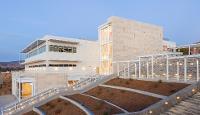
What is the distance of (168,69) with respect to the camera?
19.0m

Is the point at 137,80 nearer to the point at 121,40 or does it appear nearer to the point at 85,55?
the point at 121,40

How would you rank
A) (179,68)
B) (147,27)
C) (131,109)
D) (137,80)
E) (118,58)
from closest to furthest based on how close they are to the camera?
(131,109) < (179,68) < (137,80) < (118,58) < (147,27)

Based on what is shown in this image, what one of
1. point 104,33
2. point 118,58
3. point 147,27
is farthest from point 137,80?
point 147,27

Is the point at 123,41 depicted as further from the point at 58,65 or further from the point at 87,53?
the point at 58,65

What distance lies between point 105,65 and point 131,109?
1985cm

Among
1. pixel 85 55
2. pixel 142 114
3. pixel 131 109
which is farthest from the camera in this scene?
pixel 85 55

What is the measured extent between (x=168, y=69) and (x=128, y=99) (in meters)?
4.97

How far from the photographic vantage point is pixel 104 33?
112 ft

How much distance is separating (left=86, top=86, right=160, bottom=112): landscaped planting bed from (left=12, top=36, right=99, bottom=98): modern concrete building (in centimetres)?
1023

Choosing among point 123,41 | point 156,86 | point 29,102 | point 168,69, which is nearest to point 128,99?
point 156,86

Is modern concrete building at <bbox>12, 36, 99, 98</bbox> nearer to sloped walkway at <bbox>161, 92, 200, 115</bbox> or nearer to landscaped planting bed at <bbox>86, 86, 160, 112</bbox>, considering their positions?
landscaped planting bed at <bbox>86, 86, 160, 112</bbox>

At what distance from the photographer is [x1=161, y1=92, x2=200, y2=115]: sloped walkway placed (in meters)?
12.0

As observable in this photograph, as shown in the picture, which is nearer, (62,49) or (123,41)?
(123,41)

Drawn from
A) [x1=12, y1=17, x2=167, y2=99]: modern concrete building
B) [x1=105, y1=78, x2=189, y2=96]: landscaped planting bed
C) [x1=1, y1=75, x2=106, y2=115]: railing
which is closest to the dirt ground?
[x1=12, y1=17, x2=167, y2=99]: modern concrete building
